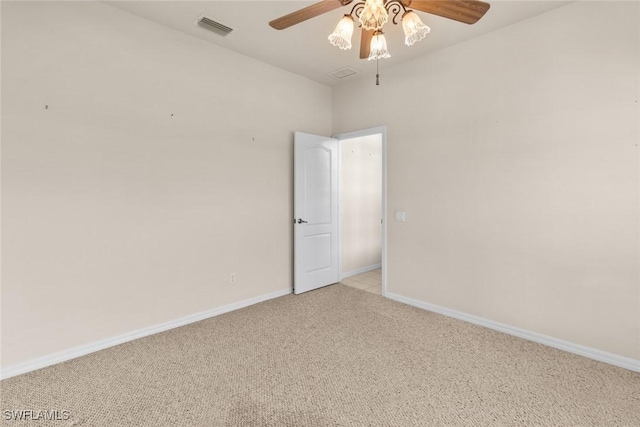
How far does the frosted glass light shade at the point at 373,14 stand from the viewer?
1.76 meters

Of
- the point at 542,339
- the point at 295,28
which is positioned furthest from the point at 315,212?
the point at 542,339

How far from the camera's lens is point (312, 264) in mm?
4176

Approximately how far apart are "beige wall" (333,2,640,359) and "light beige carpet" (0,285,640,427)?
0.47m

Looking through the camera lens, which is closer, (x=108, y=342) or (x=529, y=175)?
(x=108, y=342)

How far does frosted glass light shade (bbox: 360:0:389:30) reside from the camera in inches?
69.3

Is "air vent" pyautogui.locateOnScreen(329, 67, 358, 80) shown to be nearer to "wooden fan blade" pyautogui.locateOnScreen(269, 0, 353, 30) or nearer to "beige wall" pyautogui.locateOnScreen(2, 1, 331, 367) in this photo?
"beige wall" pyautogui.locateOnScreen(2, 1, 331, 367)

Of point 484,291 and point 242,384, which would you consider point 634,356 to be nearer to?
point 484,291

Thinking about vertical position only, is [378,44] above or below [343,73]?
below

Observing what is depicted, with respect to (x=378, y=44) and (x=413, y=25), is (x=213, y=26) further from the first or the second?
(x=413, y=25)

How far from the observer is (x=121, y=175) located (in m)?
2.68

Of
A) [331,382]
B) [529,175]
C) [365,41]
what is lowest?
[331,382]

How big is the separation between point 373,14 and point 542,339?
2945 mm

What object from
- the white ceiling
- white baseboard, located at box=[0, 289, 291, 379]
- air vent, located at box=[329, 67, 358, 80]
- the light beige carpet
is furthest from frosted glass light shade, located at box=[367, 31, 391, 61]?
white baseboard, located at box=[0, 289, 291, 379]

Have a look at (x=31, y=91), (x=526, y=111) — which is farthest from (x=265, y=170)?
(x=526, y=111)
